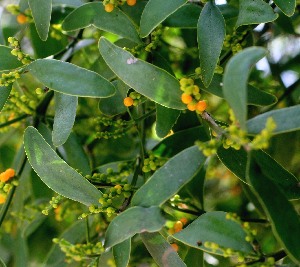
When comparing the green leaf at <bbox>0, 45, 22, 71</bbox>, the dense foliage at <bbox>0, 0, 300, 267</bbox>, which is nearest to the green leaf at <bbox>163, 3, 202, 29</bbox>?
the dense foliage at <bbox>0, 0, 300, 267</bbox>

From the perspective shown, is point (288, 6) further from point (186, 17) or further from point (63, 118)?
point (63, 118)

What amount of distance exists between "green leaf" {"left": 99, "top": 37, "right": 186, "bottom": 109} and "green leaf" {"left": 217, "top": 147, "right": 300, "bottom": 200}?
0.12 meters

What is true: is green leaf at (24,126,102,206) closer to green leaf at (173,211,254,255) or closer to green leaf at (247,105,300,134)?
green leaf at (173,211,254,255)

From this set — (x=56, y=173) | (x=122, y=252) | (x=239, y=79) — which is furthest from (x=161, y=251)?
(x=239, y=79)

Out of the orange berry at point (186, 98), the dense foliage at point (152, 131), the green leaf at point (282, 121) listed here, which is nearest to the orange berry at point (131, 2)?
the dense foliage at point (152, 131)

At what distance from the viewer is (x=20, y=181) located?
1059 millimetres

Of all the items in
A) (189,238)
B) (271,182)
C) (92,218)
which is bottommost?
(92,218)

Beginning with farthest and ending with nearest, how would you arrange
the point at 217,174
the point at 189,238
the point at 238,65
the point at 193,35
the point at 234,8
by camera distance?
the point at 217,174 → the point at 193,35 → the point at 234,8 → the point at 189,238 → the point at 238,65

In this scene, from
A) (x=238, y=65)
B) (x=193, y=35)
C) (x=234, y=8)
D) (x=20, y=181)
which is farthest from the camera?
(x=193, y=35)

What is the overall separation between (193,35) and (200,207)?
382 mm

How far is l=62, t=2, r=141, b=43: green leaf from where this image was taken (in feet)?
2.79

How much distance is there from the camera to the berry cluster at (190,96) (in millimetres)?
740

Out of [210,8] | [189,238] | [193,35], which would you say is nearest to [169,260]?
[189,238]

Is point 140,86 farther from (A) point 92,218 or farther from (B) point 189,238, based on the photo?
(A) point 92,218
